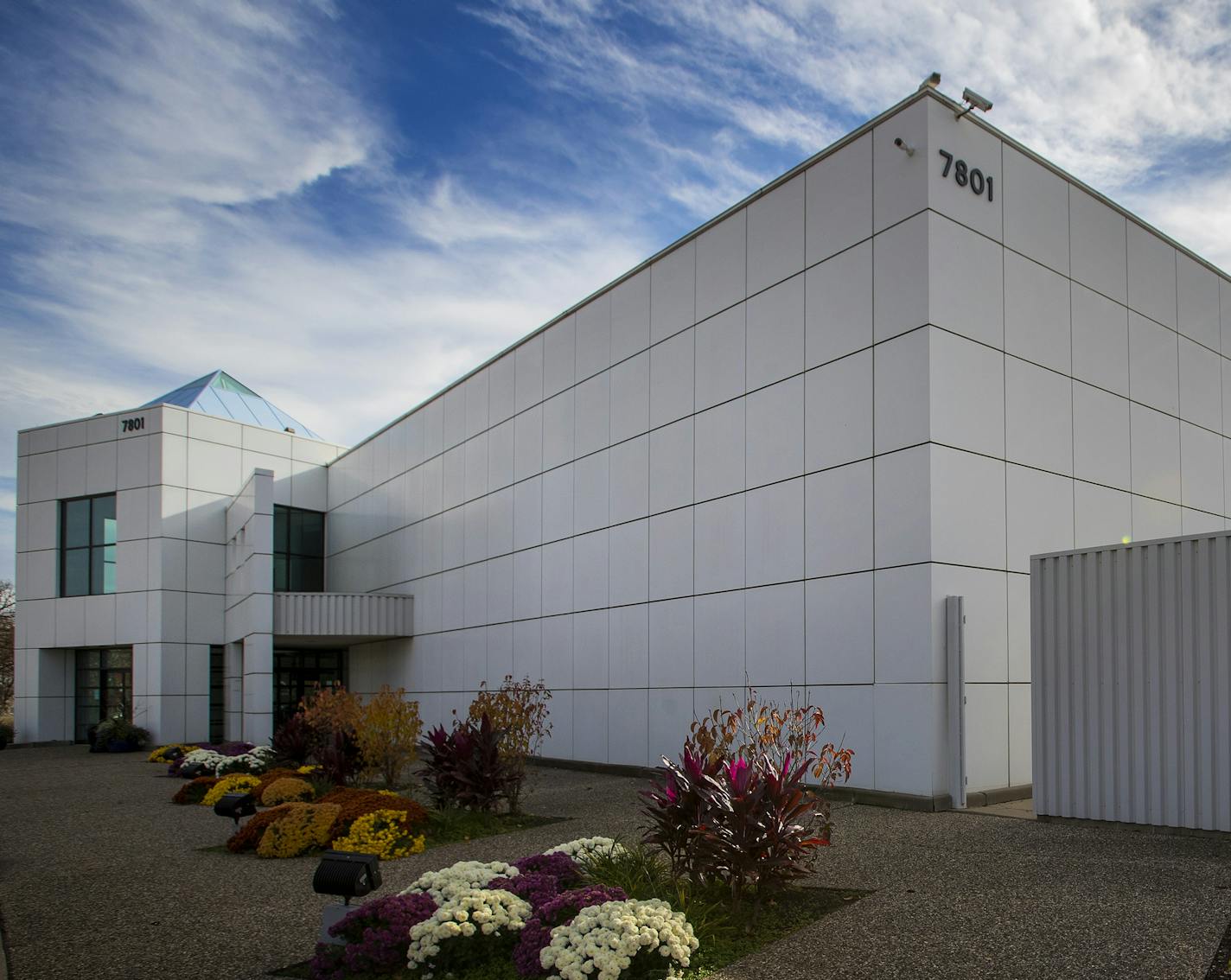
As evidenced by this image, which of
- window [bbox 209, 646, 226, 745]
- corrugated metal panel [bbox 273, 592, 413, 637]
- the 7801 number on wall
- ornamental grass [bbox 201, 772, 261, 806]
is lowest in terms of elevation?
window [bbox 209, 646, 226, 745]

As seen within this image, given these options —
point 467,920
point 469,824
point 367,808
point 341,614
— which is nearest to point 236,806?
point 367,808

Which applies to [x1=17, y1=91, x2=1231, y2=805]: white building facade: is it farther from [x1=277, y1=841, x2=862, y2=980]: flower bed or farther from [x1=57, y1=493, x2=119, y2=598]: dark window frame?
[x1=57, y1=493, x2=119, y2=598]: dark window frame

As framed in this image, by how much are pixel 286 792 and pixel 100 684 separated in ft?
67.6

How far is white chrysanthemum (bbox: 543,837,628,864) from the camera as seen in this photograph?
7234 mm

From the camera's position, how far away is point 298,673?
31.5 metres

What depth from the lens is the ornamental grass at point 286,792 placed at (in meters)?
12.5

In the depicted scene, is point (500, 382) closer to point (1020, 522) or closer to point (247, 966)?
point (1020, 522)

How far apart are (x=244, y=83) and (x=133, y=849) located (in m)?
8.82

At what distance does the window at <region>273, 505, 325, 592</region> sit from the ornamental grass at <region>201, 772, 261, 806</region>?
17.2m

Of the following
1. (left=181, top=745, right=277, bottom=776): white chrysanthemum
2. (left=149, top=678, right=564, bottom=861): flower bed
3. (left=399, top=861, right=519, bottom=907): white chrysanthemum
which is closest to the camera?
(left=399, top=861, right=519, bottom=907): white chrysanthemum

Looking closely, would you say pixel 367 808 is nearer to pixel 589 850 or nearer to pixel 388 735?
pixel 388 735

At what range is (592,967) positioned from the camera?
198 inches

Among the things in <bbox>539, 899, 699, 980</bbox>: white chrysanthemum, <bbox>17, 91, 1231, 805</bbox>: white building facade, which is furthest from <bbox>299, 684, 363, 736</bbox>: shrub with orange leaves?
<bbox>539, 899, 699, 980</bbox>: white chrysanthemum

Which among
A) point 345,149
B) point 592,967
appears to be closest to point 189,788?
point 345,149
